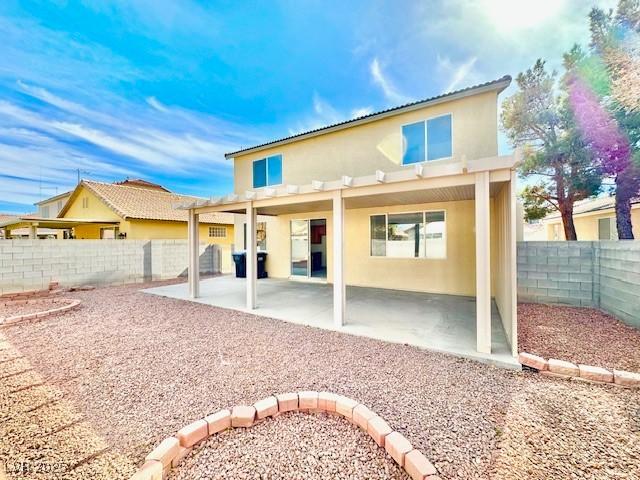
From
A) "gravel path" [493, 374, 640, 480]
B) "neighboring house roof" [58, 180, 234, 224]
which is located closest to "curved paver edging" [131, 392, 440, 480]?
"gravel path" [493, 374, 640, 480]

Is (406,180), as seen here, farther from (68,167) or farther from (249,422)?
(68,167)

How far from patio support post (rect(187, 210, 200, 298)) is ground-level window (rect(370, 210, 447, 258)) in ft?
19.1

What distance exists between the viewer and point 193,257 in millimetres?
8453

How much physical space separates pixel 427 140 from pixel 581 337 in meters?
5.93

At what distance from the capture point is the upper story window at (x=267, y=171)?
11.5 meters

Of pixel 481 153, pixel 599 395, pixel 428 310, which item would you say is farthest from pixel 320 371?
pixel 481 153

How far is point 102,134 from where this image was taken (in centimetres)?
1567

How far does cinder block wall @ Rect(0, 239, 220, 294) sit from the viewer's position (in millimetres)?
8609

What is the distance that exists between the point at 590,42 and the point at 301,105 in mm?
10734

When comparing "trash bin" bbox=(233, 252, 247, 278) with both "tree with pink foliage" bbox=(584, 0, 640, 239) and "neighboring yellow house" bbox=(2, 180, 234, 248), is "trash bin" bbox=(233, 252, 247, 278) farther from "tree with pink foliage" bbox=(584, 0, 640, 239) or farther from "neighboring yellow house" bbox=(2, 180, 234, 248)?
"tree with pink foliage" bbox=(584, 0, 640, 239)

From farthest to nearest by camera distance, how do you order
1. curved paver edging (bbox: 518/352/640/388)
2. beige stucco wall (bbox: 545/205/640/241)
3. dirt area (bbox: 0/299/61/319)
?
beige stucco wall (bbox: 545/205/640/241)
dirt area (bbox: 0/299/61/319)
curved paver edging (bbox: 518/352/640/388)

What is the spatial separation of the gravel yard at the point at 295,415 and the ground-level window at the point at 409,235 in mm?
4836

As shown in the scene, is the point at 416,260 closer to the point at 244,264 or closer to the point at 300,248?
the point at 300,248

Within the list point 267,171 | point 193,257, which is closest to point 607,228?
point 267,171
